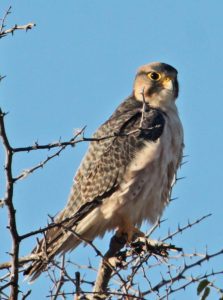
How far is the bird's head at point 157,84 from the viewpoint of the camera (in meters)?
6.06

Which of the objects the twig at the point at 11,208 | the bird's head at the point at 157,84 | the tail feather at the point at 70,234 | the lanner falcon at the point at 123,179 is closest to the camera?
the twig at the point at 11,208

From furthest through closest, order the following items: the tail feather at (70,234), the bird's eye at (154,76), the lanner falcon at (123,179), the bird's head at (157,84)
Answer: the bird's eye at (154,76)
the bird's head at (157,84)
the lanner falcon at (123,179)
the tail feather at (70,234)

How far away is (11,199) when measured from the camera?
3.14 m

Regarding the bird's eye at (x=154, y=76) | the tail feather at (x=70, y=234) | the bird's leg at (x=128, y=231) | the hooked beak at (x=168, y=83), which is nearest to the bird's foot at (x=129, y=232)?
the bird's leg at (x=128, y=231)

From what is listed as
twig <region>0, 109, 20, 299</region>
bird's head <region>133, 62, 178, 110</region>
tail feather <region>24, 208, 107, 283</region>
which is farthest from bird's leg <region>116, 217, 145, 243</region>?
twig <region>0, 109, 20, 299</region>

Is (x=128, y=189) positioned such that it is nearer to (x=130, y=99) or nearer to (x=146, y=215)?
(x=146, y=215)

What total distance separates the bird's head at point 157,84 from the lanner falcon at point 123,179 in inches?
12.5

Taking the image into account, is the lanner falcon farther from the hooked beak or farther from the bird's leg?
the hooked beak

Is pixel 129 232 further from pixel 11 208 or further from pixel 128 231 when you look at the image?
pixel 11 208

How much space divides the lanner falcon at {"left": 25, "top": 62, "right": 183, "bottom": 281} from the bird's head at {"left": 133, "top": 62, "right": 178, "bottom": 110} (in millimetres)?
318

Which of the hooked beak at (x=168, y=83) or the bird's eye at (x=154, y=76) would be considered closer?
the hooked beak at (x=168, y=83)

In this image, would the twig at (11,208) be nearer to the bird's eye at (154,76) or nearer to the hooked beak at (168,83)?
the hooked beak at (168,83)

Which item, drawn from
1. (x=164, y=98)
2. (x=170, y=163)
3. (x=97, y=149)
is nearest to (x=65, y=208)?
(x=97, y=149)

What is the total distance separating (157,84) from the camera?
6273 millimetres
